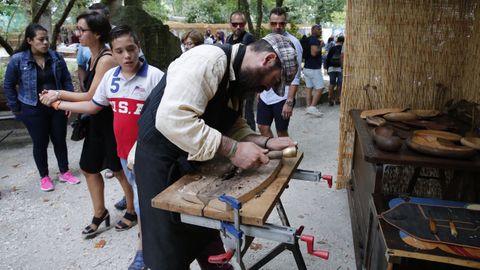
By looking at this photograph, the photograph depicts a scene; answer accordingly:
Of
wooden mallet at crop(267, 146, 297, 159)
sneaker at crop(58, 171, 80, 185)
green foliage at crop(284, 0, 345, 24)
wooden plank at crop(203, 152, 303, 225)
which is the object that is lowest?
sneaker at crop(58, 171, 80, 185)

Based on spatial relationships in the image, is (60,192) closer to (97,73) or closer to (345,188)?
(97,73)

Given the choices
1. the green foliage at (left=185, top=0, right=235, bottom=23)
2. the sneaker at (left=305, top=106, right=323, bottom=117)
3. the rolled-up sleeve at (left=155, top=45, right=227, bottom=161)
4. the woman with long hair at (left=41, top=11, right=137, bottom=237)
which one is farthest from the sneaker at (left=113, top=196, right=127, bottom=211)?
the green foliage at (left=185, top=0, right=235, bottom=23)

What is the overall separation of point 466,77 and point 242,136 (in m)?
2.63

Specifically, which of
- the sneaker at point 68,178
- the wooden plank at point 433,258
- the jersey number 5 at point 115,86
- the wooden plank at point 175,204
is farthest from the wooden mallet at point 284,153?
the sneaker at point 68,178

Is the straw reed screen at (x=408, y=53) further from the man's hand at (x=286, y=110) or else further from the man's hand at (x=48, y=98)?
the man's hand at (x=48, y=98)

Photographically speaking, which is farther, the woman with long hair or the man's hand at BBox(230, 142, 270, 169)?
the woman with long hair

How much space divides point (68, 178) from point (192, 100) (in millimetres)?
3406

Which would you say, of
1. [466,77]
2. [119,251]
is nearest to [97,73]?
[119,251]

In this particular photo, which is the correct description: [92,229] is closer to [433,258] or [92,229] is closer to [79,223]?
[79,223]

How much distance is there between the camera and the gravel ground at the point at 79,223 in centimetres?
294

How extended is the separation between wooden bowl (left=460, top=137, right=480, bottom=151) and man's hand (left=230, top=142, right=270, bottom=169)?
4.59 ft

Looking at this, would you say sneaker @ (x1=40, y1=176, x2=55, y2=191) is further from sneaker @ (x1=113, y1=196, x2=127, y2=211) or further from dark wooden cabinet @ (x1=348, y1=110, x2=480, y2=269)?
dark wooden cabinet @ (x1=348, y1=110, x2=480, y2=269)

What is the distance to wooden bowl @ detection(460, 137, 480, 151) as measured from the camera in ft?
7.30

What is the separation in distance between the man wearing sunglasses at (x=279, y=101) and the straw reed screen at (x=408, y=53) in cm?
62
